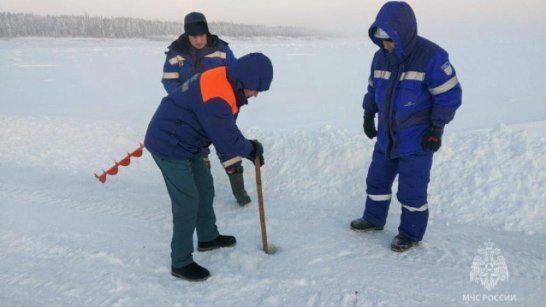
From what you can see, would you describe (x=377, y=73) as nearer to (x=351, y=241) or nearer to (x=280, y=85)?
(x=351, y=241)

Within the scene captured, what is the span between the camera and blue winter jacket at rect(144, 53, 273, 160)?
107 inches

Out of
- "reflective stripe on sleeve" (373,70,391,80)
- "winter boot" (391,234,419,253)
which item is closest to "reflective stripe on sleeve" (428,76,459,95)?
"reflective stripe on sleeve" (373,70,391,80)

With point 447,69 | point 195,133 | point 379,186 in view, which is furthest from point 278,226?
point 447,69

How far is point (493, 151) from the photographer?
14.8ft

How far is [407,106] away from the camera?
10.4ft

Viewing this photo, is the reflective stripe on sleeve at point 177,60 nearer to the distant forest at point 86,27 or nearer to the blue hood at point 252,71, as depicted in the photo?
the blue hood at point 252,71

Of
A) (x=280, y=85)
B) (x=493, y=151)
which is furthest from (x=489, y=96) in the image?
(x=493, y=151)

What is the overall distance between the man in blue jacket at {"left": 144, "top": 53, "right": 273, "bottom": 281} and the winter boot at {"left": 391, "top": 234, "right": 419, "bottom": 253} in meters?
1.31

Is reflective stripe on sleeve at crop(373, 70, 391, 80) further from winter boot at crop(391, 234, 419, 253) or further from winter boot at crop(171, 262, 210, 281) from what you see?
winter boot at crop(171, 262, 210, 281)

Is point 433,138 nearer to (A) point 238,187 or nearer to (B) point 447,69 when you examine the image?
(B) point 447,69

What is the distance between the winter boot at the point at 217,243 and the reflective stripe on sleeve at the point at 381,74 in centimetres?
181

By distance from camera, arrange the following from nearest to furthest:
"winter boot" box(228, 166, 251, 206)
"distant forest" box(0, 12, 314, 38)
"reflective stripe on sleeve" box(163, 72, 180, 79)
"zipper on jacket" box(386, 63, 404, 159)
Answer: "zipper on jacket" box(386, 63, 404, 159)
"reflective stripe on sleeve" box(163, 72, 180, 79)
"winter boot" box(228, 166, 251, 206)
"distant forest" box(0, 12, 314, 38)

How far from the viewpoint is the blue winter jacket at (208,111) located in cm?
271

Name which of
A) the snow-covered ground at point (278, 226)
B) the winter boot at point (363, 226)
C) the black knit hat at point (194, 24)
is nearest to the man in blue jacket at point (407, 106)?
the winter boot at point (363, 226)
